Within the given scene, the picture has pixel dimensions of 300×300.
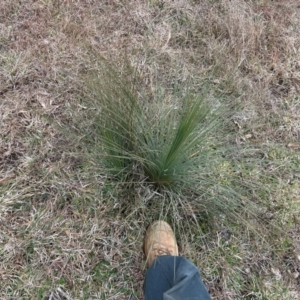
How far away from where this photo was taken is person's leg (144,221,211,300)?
4.49 ft

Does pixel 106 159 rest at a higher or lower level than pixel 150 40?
lower

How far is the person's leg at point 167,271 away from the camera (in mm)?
1369

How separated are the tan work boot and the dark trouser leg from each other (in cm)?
5

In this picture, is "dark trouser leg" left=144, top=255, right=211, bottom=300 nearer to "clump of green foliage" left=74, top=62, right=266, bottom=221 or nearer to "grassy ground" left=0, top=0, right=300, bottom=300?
"grassy ground" left=0, top=0, right=300, bottom=300

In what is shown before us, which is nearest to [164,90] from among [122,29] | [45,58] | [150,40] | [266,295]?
[150,40]

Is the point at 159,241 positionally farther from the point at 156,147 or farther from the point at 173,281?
the point at 156,147

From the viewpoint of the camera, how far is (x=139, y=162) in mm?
1591

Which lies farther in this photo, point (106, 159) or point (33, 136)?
point (33, 136)

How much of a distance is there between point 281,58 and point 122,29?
3.41 ft

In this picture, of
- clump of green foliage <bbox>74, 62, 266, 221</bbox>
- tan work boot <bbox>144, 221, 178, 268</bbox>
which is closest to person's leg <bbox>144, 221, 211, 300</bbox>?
tan work boot <bbox>144, 221, 178, 268</bbox>

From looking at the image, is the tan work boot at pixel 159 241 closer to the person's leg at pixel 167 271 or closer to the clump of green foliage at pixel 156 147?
the person's leg at pixel 167 271

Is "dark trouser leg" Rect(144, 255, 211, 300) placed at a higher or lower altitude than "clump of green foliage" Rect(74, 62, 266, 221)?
lower

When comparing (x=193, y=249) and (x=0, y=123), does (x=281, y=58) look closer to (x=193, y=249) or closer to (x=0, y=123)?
(x=193, y=249)

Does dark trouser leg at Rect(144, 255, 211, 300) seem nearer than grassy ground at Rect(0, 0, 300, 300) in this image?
Yes
